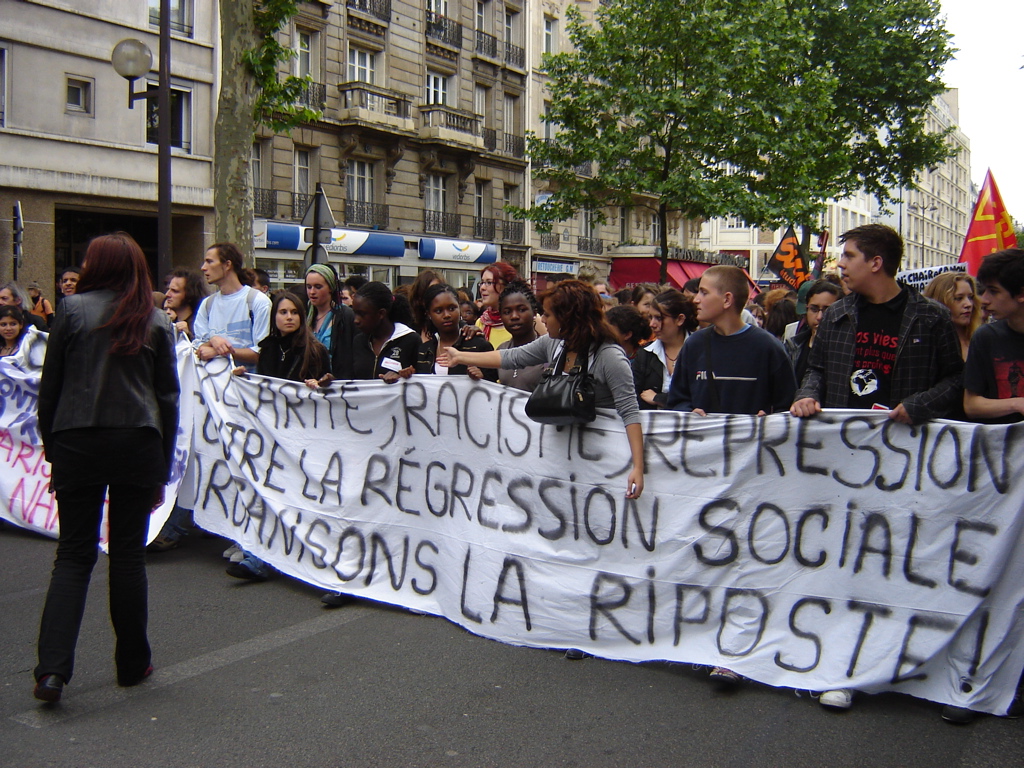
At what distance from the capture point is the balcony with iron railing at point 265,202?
2603 centimetres

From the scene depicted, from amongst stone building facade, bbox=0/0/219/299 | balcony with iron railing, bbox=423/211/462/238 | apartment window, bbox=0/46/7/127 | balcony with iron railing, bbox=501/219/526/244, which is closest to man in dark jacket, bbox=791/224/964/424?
stone building facade, bbox=0/0/219/299

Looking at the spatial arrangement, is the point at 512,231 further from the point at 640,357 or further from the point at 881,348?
the point at 881,348

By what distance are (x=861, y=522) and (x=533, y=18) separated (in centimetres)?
3608

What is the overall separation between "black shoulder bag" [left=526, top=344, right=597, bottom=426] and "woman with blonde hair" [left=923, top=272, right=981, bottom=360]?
2.20 metres

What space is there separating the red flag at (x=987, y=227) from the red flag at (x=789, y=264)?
23.5ft

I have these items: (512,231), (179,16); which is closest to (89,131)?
(179,16)

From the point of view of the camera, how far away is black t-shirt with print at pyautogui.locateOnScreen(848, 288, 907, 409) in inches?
173

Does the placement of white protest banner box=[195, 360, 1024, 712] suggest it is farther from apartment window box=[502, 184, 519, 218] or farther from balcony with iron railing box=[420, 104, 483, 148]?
apartment window box=[502, 184, 519, 218]

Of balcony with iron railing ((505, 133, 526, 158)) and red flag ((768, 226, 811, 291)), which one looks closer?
red flag ((768, 226, 811, 291))

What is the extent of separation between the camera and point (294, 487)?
19.3ft

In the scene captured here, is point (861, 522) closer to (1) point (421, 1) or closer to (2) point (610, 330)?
(2) point (610, 330)

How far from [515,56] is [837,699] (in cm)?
3500

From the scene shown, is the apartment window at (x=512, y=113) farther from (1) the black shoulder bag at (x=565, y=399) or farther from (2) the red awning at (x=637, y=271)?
(1) the black shoulder bag at (x=565, y=399)

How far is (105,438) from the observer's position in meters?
4.07
